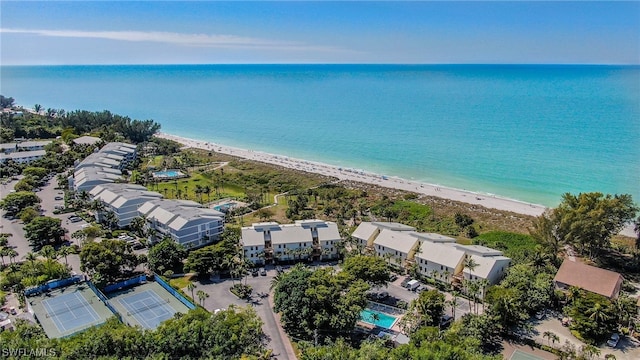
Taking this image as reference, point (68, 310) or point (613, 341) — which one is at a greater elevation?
point (613, 341)

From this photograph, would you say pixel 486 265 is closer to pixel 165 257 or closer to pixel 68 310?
pixel 165 257

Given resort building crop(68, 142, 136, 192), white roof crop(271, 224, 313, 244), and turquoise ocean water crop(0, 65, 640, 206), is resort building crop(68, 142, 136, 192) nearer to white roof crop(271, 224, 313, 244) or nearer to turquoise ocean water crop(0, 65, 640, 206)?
turquoise ocean water crop(0, 65, 640, 206)

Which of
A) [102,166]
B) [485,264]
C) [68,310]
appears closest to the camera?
[68,310]

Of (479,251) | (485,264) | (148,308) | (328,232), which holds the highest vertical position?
(479,251)

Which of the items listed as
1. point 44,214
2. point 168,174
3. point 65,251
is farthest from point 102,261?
point 168,174

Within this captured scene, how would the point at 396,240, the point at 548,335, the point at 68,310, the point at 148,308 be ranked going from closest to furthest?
the point at 548,335
the point at 68,310
the point at 148,308
the point at 396,240

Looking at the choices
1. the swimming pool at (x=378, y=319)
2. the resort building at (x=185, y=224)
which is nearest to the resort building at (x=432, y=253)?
the swimming pool at (x=378, y=319)

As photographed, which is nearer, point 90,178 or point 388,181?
point 90,178

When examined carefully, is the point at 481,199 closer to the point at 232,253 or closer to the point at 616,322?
the point at 616,322
